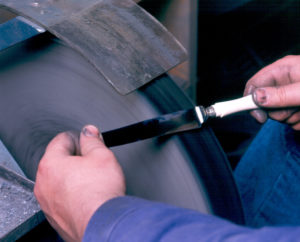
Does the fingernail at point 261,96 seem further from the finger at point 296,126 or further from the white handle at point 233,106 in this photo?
the finger at point 296,126

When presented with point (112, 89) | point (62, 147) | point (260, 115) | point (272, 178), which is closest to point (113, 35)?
point (112, 89)

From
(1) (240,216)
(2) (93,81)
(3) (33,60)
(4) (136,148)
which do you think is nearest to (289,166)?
(1) (240,216)

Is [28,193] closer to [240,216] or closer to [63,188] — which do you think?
[63,188]

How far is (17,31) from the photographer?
0.60 metres

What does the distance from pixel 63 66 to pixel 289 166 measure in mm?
489

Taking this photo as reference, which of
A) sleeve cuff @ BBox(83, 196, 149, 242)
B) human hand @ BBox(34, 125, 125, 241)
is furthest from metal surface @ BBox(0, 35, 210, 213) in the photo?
sleeve cuff @ BBox(83, 196, 149, 242)

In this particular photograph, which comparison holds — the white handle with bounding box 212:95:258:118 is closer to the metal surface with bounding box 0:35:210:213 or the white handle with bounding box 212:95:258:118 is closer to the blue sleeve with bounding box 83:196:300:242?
the metal surface with bounding box 0:35:210:213

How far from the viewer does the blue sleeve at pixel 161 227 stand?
36 cm

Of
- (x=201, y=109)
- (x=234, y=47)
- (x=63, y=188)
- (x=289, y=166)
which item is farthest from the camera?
(x=234, y=47)

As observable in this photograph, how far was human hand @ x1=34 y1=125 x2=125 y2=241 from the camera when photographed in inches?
17.8

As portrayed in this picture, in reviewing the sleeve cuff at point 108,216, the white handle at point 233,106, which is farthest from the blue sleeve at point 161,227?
the white handle at point 233,106

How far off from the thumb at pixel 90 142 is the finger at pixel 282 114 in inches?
12.7

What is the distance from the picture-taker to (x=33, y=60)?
68 cm

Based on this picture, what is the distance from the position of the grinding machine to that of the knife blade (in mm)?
26
